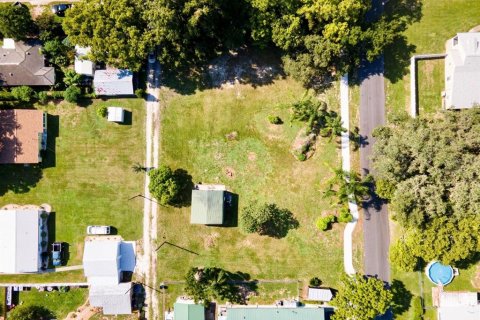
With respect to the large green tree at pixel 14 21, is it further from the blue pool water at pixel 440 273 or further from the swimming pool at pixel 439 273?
the blue pool water at pixel 440 273

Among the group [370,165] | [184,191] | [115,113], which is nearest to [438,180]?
[370,165]

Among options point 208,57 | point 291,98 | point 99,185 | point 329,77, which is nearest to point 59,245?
point 99,185

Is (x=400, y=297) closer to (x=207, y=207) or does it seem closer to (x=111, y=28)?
(x=207, y=207)

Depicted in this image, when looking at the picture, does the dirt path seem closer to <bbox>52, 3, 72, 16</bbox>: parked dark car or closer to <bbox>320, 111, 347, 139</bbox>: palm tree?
<bbox>52, 3, 72, 16</bbox>: parked dark car

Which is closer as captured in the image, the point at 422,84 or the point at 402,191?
the point at 402,191

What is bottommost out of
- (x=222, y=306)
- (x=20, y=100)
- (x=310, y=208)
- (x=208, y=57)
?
(x=222, y=306)

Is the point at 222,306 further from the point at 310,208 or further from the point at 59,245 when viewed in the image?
the point at 59,245

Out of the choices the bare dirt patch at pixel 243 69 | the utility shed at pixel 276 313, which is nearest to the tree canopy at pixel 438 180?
the utility shed at pixel 276 313
